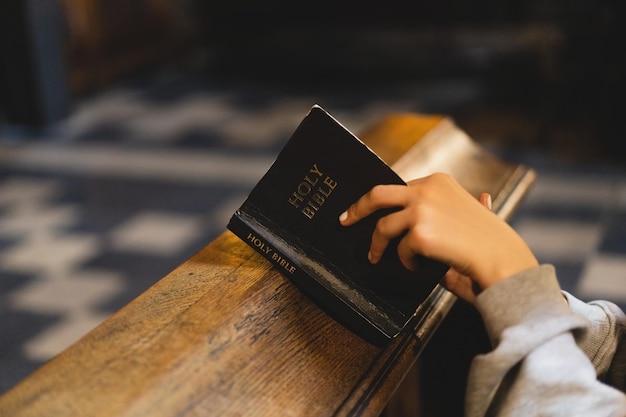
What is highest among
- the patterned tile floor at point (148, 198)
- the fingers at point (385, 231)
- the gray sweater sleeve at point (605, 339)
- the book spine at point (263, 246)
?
the fingers at point (385, 231)

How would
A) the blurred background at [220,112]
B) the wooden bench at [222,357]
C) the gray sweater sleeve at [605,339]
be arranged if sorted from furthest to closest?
the blurred background at [220,112], the gray sweater sleeve at [605,339], the wooden bench at [222,357]

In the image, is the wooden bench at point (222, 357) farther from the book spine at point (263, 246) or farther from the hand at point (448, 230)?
the hand at point (448, 230)

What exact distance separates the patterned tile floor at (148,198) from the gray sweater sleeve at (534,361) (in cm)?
177

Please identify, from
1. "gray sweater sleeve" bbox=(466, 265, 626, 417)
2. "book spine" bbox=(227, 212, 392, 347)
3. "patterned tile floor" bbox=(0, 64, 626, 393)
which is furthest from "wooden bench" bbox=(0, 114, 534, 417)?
"patterned tile floor" bbox=(0, 64, 626, 393)

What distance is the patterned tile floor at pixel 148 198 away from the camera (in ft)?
8.77

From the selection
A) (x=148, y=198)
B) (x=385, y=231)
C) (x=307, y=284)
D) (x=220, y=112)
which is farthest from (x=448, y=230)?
(x=220, y=112)

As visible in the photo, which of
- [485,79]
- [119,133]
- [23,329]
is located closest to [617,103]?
[485,79]

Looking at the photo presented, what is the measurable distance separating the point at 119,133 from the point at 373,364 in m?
3.89

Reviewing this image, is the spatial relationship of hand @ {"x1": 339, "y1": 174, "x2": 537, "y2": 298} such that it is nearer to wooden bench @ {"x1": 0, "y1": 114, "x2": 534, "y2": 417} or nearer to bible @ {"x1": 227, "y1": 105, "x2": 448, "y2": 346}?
bible @ {"x1": 227, "y1": 105, "x2": 448, "y2": 346}

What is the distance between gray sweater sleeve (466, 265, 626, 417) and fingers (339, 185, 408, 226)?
14cm

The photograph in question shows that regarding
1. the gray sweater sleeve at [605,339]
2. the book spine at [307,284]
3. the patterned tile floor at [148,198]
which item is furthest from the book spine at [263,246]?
the patterned tile floor at [148,198]

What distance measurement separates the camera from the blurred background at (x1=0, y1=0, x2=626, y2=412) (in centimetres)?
291

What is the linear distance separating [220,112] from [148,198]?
148 cm

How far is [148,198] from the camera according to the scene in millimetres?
3584
